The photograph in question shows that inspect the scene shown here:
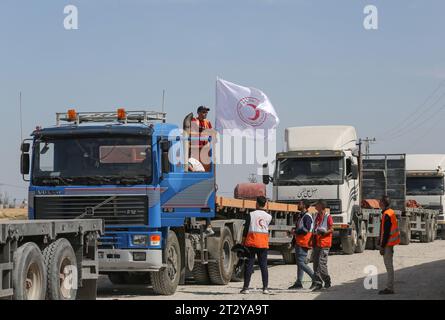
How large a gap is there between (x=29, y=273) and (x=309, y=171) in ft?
52.8

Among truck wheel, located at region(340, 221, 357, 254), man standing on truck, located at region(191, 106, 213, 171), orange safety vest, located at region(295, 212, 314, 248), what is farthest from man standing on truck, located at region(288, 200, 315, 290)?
truck wheel, located at region(340, 221, 357, 254)

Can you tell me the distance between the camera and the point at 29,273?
34.1ft

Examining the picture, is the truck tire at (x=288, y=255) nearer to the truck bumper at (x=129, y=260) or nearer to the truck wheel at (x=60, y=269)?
the truck bumper at (x=129, y=260)

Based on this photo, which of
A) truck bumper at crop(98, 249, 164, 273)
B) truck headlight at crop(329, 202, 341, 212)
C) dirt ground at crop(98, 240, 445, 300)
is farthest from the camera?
truck headlight at crop(329, 202, 341, 212)

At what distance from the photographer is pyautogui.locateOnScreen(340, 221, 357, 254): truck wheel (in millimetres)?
26786

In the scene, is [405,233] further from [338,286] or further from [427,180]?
[338,286]

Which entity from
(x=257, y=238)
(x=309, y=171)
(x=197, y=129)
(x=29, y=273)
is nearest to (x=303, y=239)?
(x=257, y=238)

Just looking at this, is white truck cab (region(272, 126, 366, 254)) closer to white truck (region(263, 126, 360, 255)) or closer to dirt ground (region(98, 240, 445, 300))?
white truck (region(263, 126, 360, 255))

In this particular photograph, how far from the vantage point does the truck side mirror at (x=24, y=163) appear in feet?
48.3

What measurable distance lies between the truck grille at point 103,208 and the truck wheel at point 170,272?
820mm

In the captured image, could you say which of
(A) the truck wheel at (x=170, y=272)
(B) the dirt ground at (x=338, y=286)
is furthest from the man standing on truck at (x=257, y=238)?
(A) the truck wheel at (x=170, y=272)
